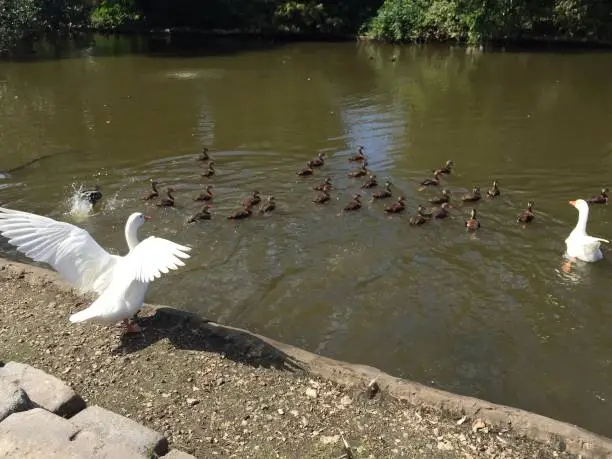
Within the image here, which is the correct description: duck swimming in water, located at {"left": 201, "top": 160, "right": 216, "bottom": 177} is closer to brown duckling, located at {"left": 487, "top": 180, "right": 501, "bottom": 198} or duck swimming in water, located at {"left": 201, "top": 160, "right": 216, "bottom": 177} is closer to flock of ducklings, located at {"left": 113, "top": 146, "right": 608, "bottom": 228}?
flock of ducklings, located at {"left": 113, "top": 146, "right": 608, "bottom": 228}

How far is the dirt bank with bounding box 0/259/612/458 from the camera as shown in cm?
475

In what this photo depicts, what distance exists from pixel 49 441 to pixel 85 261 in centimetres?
244

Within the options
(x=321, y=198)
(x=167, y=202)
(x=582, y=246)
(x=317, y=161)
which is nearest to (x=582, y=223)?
(x=582, y=246)

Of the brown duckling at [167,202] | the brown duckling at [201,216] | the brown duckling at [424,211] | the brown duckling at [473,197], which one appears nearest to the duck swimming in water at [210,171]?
the brown duckling at [167,202]

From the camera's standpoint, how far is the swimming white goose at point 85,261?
231 inches

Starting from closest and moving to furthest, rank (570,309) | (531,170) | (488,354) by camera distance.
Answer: (488,354)
(570,309)
(531,170)

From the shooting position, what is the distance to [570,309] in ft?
24.1

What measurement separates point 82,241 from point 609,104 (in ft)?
52.2

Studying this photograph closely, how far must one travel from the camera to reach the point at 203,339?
6.11 meters

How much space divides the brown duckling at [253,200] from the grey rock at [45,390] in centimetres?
540

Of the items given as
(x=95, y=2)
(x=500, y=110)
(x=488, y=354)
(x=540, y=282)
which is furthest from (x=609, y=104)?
(x=95, y=2)

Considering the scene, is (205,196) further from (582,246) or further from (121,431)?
(121,431)

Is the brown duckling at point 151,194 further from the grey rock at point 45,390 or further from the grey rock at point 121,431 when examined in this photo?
the grey rock at point 121,431

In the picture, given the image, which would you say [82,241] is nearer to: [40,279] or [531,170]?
[40,279]
